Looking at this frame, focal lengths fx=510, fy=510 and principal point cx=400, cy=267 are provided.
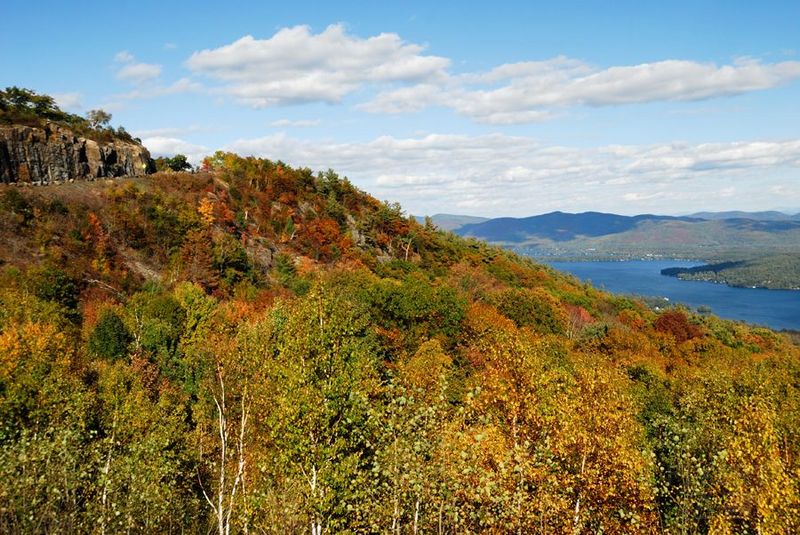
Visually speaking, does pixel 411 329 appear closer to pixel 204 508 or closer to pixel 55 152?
pixel 204 508

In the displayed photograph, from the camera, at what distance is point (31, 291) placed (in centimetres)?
6344

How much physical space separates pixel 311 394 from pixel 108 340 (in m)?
44.5

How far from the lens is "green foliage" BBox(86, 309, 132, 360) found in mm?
57312

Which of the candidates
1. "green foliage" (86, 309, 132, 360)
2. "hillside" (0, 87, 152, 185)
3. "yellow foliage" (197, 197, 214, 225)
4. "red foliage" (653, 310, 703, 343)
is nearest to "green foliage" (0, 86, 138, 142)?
"hillside" (0, 87, 152, 185)

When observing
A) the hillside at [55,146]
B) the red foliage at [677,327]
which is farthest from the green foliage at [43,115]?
the red foliage at [677,327]

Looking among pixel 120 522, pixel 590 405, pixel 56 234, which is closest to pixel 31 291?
pixel 56 234

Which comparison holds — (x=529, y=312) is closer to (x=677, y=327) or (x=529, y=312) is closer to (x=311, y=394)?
(x=677, y=327)

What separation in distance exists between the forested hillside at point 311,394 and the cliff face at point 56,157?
32.8 ft

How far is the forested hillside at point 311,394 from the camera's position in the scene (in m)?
19.8

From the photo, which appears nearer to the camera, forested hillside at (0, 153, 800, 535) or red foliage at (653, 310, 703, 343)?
forested hillside at (0, 153, 800, 535)

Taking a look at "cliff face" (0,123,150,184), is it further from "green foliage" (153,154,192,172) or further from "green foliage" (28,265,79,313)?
"green foliage" (28,265,79,313)

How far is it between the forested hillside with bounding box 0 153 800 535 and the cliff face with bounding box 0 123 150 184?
9.99m

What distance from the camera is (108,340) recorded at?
57.7 metres

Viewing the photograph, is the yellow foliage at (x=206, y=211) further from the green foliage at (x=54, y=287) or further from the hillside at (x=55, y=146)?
the green foliage at (x=54, y=287)
